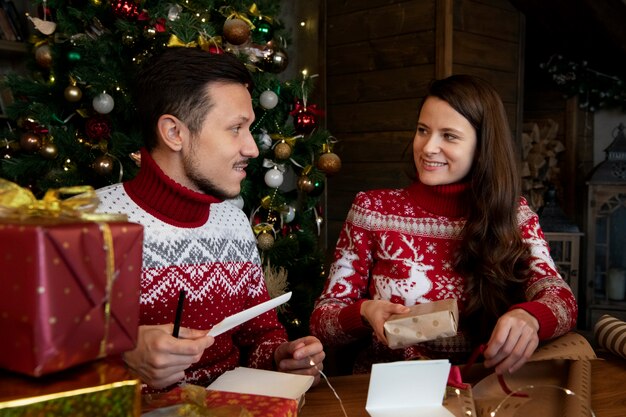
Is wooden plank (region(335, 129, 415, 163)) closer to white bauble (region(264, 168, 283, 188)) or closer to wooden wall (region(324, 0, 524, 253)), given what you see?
wooden wall (region(324, 0, 524, 253))

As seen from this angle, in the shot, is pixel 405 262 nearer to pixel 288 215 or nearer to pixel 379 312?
pixel 379 312

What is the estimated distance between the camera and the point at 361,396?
1.07 meters

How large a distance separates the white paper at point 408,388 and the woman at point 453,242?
52 centimetres

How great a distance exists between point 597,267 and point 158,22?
125 inches

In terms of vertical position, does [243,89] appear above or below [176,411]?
above

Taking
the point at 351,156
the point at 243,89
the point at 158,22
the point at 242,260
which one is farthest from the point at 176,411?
the point at 351,156

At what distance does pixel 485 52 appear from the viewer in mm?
3578

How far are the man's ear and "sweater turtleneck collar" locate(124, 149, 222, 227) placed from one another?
0.06 metres

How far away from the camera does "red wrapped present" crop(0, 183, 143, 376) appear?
0.54 meters

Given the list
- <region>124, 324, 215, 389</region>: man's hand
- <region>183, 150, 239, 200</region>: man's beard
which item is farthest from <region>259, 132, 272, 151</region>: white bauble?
<region>124, 324, 215, 389</region>: man's hand

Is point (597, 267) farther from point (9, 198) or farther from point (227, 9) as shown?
point (9, 198)

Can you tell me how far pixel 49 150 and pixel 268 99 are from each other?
36.1 inches

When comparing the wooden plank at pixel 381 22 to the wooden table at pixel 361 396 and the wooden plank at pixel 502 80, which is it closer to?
the wooden plank at pixel 502 80

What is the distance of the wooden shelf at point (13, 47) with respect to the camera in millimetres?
3369
